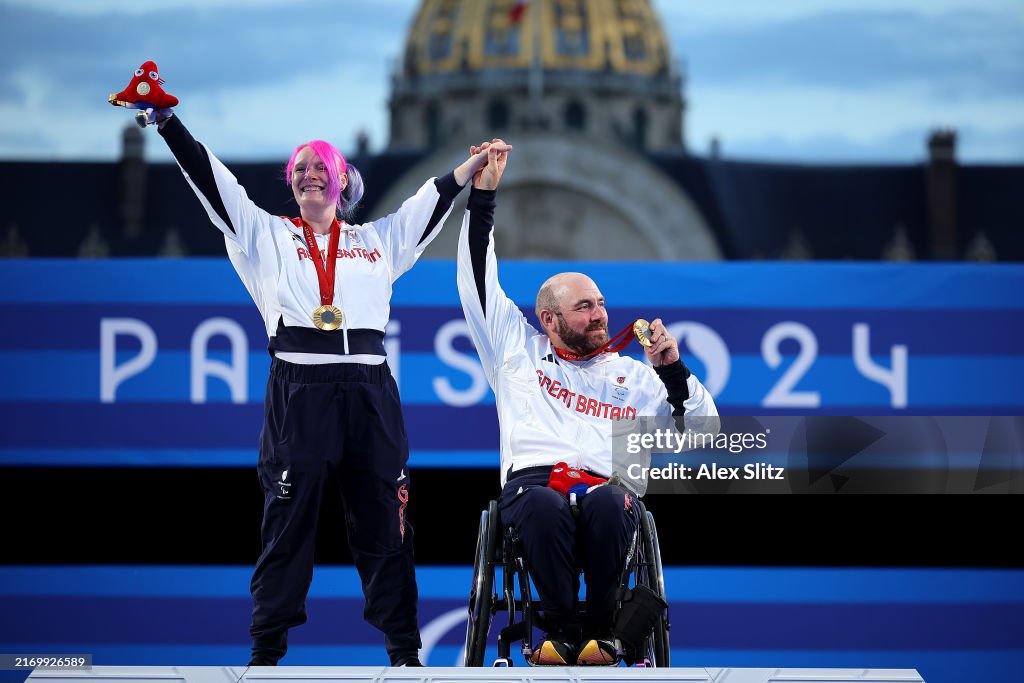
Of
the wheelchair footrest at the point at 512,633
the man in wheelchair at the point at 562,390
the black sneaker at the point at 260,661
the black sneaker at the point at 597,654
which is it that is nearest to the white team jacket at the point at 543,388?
the man in wheelchair at the point at 562,390

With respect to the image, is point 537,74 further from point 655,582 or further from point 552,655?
point 552,655

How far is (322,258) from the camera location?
5547 mm

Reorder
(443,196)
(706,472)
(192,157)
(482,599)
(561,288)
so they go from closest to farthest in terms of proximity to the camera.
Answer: (482,599), (192,157), (561,288), (443,196), (706,472)

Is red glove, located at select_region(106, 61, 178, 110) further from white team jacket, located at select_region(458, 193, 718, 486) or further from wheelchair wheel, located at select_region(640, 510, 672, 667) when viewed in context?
wheelchair wheel, located at select_region(640, 510, 672, 667)

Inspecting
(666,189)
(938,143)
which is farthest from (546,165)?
(938,143)

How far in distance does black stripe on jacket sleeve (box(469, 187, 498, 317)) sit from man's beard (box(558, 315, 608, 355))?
11.2 inches

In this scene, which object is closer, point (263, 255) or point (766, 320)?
point (263, 255)

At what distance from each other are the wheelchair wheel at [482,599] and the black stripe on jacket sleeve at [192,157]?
4.48ft

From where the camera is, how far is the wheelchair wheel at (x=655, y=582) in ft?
17.0

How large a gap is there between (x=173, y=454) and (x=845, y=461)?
274cm

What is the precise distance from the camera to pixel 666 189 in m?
67.6

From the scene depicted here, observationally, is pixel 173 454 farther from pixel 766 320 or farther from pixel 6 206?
pixel 6 206

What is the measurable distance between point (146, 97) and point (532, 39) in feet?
331

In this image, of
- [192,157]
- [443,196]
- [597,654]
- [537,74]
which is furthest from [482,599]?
[537,74]
